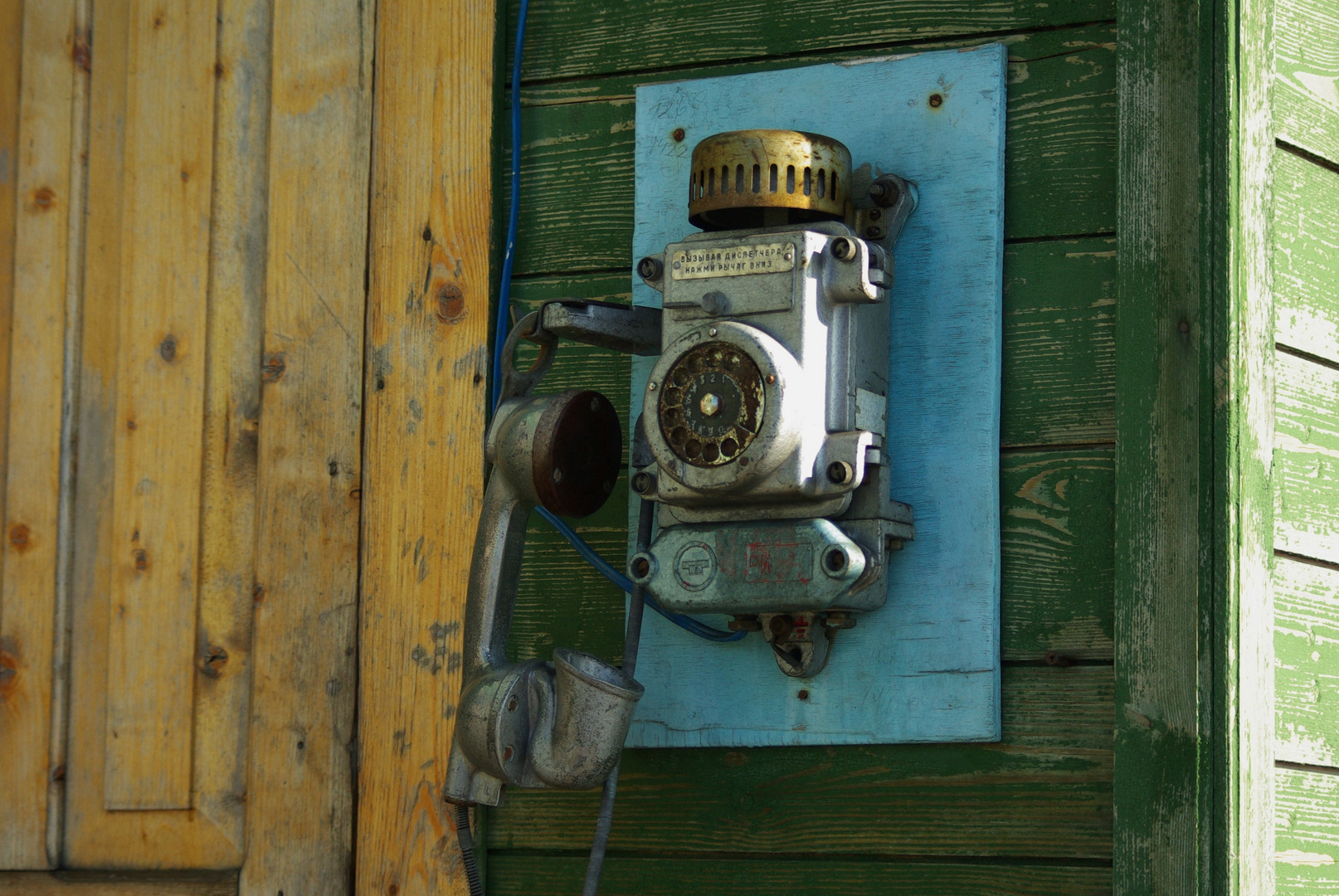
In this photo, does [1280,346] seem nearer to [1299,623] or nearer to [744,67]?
[1299,623]

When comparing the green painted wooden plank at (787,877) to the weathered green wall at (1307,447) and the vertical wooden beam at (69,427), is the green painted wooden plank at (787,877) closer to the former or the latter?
the weathered green wall at (1307,447)

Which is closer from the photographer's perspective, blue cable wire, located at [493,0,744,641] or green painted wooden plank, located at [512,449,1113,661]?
green painted wooden plank, located at [512,449,1113,661]

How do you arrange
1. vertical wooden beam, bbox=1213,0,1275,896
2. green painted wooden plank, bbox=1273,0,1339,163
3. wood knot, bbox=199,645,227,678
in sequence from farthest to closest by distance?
wood knot, bbox=199,645,227,678
green painted wooden plank, bbox=1273,0,1339,163
vertical wooden beam, bbox=1213,0,1275,896

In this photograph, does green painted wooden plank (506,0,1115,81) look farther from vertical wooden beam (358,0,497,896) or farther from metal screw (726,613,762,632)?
metal screw (726,613,762,632)

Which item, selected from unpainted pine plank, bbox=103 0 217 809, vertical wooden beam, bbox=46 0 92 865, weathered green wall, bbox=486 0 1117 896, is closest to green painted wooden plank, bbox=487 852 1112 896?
weathered green wall, bbox=486 0 1117 896

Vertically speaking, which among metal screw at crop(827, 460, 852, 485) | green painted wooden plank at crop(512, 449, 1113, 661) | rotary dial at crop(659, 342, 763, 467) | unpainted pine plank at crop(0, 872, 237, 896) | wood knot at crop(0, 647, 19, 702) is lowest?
unpainted pine plank at crop(0, 872, 237, 896)

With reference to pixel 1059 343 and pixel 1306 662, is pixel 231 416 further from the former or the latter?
pixel 1306 662

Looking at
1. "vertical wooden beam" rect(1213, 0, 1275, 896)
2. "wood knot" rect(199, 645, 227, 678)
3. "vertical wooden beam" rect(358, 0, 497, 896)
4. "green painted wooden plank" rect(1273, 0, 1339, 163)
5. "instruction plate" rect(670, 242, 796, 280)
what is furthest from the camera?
"wood knot" rect(199, 645, 227, 678)

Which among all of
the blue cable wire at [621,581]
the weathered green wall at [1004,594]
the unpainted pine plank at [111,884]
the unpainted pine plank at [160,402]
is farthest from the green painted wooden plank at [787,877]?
the unpainted pine plank at [160,402]

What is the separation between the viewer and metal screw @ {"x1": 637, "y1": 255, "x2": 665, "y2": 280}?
64.3 inches

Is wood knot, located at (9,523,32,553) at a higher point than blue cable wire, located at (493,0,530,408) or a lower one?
lower

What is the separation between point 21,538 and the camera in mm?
1966

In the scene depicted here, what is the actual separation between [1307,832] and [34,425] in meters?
1.50

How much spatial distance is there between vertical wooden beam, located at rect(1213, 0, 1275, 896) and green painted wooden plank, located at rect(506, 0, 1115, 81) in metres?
0.19
